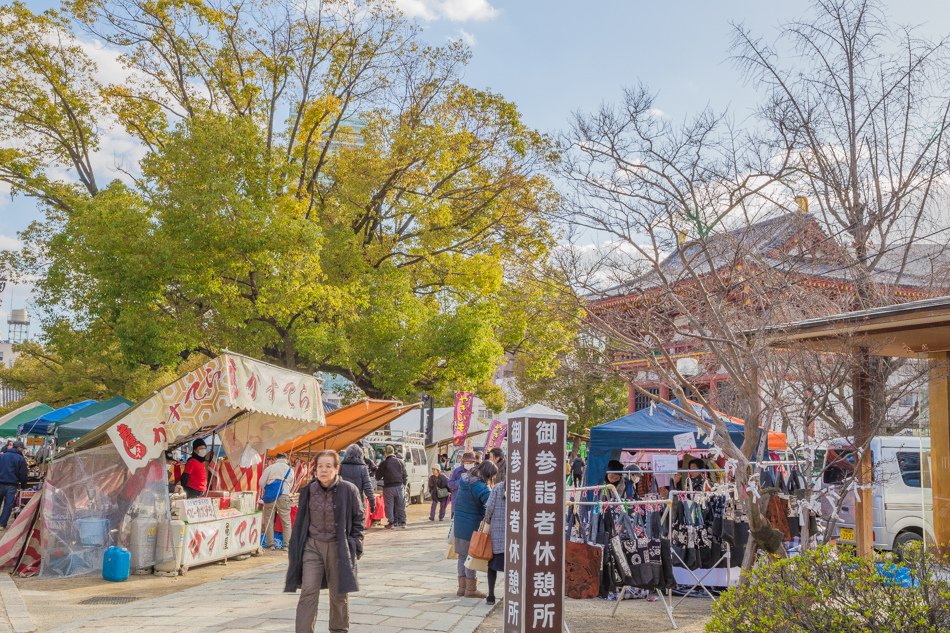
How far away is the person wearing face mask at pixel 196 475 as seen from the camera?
41.9 ft

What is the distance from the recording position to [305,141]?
19891mm

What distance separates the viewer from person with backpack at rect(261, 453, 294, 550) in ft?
44.5

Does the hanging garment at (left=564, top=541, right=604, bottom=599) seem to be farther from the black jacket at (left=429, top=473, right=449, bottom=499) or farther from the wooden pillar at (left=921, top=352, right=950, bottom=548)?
the black jacket at (left=429, top=473, right=449, bottom=499)

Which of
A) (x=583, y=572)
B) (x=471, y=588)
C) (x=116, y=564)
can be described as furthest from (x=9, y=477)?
(x=583, y=572)

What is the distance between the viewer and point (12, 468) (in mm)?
15320

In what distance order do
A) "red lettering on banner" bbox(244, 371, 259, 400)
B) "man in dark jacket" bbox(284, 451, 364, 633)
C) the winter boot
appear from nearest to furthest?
"man in dark jacket" bbox(284, 451, 364, 633) < the winter boot < "red lettering on banner" bbox(244, 371, 259, 400)

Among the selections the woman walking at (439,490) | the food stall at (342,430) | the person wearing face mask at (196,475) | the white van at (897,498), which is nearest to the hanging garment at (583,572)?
the white van at (897,498)

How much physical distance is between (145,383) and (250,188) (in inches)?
634

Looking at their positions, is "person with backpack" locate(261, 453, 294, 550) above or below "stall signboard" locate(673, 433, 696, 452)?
below

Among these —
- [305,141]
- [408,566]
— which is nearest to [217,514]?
[408,566]

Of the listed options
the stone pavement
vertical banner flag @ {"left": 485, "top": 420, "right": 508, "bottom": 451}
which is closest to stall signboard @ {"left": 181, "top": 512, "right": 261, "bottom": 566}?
the stone pavement

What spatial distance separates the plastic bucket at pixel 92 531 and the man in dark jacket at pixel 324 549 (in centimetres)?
494

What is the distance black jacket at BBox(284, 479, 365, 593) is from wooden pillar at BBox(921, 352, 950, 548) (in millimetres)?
5648

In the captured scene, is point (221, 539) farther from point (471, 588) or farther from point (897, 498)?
point (897, 498)
